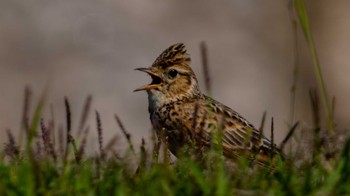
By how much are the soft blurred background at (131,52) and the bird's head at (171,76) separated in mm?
2602

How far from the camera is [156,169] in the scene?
6148 millimetres

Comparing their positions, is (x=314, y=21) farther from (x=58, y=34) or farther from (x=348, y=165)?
(x=348, y=165)

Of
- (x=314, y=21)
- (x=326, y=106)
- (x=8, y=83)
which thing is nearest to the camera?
(x=326, y=106)

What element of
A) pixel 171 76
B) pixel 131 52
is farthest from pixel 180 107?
pixel 131 52

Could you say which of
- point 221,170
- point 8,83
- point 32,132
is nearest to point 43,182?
point 32,132

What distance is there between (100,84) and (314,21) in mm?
5089

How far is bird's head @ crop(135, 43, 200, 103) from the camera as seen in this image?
9.95m

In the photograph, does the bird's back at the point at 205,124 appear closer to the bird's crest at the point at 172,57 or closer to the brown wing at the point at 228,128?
the brown wing at the point at 228,128

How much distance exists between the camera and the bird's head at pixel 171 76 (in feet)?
32.7

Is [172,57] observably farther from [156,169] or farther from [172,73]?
[156,169]

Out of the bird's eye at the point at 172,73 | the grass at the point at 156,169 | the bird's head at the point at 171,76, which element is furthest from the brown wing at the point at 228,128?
the grass at the point at 156,169

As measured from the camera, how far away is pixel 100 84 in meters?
13.5

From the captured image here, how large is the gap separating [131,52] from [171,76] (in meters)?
3.70

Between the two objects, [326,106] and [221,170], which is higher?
[326,106]
